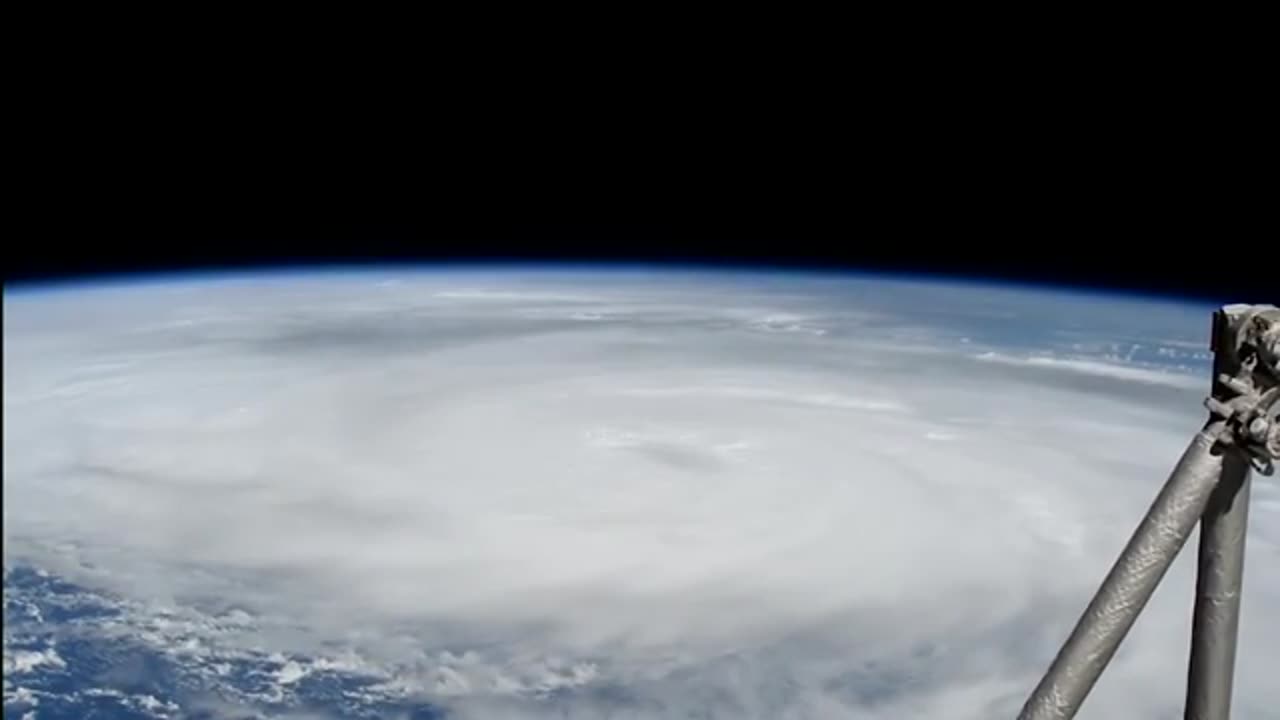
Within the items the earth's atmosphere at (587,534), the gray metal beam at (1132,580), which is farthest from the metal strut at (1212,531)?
the earth's atmosphere at (587,534)

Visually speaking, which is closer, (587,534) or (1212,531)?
(1212,531)

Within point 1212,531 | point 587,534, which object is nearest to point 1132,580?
point 1212,531

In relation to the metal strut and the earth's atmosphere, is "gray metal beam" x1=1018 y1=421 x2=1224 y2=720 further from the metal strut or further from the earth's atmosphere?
the earth's atmosphere

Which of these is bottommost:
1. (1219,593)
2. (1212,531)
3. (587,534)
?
(587,534)

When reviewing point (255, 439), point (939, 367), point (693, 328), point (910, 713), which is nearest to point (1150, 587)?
point (910, 713)

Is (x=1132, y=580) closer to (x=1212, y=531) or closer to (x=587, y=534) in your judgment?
(x=1212, y=531)

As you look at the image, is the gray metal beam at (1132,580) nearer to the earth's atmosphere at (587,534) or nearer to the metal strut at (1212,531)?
the metal strut at (1212,531)
